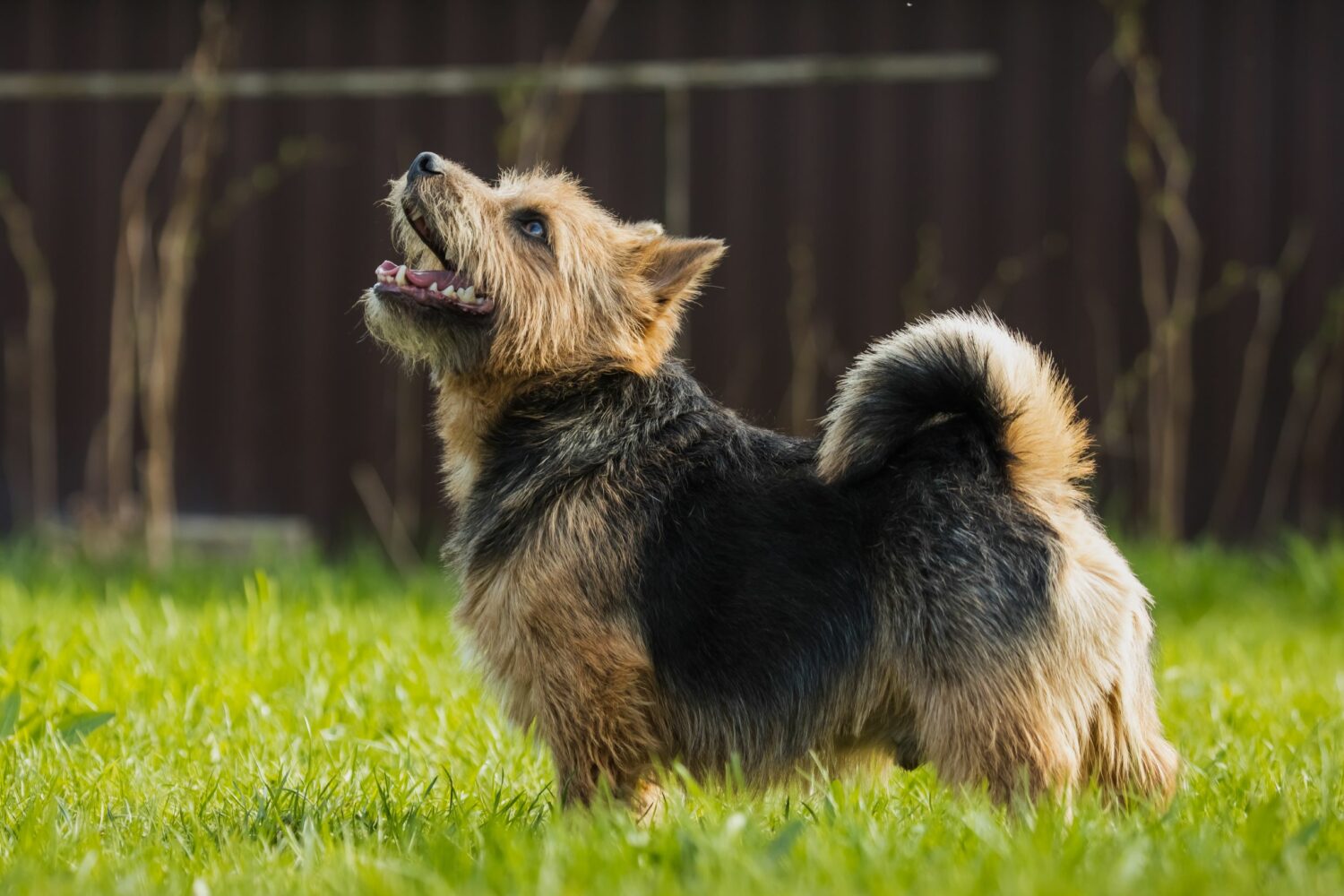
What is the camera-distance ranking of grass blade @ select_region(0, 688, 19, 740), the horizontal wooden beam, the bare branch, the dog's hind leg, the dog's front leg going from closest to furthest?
the dog's hind leg < the dog's front leg < grass blade @ select_region(0, 688, 19, 740) < the bare branch < the horizontal wooden beam

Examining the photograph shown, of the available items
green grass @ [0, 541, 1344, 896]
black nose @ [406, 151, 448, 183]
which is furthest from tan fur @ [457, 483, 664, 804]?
black nose @ [406, 151, 448, 183]

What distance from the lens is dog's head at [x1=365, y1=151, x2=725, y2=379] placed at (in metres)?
3.56

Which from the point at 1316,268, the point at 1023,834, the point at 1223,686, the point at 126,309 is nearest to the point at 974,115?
the point at 1316,268

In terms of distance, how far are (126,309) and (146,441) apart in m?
0.96

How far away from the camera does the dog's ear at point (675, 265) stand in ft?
12.2

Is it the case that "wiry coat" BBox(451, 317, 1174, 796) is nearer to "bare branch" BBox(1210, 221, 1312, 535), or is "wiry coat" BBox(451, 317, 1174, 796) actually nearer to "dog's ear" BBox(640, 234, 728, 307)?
"dog's ear" BBox(640, 234, 728, 307)

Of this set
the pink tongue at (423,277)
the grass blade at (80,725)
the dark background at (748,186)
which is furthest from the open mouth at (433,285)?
the dark background at (748,186)

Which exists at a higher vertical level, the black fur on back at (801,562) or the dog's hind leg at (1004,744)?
the black fur on back at (801,562)

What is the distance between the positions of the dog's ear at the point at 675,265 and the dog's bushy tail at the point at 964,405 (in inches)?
25.6

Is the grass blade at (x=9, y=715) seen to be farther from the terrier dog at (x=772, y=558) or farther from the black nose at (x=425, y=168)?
the black nose at (x=425, y=168)

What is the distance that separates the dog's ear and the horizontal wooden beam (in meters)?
4.54

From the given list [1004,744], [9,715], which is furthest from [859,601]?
[9,715]

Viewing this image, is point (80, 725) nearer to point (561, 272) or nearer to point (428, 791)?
point (428, 791)

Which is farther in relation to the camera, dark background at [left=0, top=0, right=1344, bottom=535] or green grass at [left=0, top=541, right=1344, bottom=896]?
dark background at [left=0, top=0, right=1344, bottom=535]
